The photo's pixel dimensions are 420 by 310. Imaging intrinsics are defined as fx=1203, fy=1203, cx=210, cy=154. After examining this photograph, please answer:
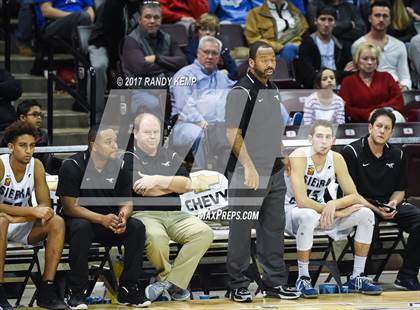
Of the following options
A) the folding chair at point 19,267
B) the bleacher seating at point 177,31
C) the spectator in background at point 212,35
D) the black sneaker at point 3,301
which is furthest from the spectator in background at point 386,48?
the black sneaker at point 3,301

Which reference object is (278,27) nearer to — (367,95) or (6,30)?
(367,95)

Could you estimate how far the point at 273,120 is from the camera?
9.54 meters

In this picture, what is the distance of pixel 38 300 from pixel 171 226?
47.8 inches

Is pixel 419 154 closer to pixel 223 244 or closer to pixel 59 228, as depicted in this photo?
pixel 223 244

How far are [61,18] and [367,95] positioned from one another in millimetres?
3193

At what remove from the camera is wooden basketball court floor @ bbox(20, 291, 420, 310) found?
9.33m

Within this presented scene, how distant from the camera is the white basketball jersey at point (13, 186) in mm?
9227

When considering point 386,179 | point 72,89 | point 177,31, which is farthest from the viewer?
point 177,31

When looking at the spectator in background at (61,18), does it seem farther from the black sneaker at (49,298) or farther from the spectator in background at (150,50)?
the black sneaker at (49,298)

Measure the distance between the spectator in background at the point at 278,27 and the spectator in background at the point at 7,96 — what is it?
308 centimetres

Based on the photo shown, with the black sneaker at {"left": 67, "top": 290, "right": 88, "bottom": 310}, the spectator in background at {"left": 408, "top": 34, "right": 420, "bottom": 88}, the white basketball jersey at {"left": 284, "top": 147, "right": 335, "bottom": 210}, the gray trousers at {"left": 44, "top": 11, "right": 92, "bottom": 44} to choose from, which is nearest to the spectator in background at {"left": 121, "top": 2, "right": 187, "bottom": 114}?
the gray trousers at {"left": 44, "top": 11, "right": 92, "bottom": 44}

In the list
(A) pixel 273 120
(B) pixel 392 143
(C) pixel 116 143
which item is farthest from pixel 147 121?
(B) pixel 392 143

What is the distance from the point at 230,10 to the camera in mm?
13531

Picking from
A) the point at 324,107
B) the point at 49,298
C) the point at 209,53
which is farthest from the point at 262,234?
the point at 324,107
